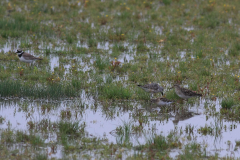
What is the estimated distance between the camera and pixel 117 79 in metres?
12.8

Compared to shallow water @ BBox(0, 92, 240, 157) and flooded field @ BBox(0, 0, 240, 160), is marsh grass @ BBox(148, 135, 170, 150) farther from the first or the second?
shallow water @ BBox(0, 92, 240, 157)

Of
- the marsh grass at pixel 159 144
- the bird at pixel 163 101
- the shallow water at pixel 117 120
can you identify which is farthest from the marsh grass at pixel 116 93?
the marsh grass at pixel 159 144

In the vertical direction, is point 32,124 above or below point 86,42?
below

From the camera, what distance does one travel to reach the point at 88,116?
9633 mm

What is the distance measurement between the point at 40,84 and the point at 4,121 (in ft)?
9.77

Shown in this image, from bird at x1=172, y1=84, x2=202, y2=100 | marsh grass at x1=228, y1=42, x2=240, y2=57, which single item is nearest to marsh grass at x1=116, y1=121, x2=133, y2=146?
bird at x1=172, y1=84, x2=202, y2=100

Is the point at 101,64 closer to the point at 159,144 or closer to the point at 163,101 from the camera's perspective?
the point at 163,101

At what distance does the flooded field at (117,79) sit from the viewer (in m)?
7.87

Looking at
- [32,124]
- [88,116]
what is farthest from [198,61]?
[32,124]

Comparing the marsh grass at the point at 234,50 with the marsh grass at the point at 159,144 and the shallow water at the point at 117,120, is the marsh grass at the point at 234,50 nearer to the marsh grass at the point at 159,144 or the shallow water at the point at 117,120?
the shallow water at the point at 117,120

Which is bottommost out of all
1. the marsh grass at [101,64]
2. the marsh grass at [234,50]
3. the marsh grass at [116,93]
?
the marsh grass at [116,93]

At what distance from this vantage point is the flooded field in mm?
7867

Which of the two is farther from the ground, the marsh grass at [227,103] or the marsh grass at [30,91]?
the marsh grass at [30,91]

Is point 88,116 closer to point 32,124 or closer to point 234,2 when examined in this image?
point 32,124
